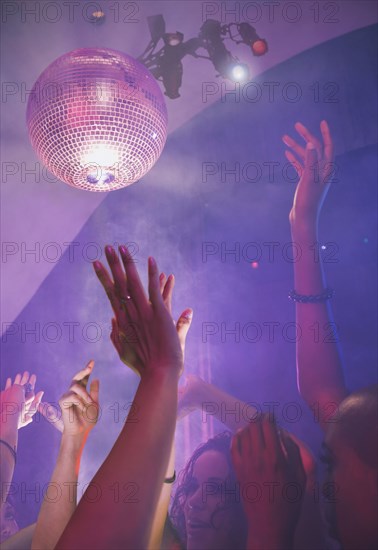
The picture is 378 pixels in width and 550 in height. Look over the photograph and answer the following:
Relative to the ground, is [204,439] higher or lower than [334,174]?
lower

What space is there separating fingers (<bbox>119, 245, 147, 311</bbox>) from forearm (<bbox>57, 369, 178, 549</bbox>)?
0.16 m

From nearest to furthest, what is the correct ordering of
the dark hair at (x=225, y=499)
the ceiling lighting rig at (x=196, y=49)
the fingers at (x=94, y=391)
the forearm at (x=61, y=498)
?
the fingers at (x=94, y=391)
the forearm at (x=61, y=498)
the dark hair at (x=225, y=499)
the ceiling lighting rig at (x=196, y=49)

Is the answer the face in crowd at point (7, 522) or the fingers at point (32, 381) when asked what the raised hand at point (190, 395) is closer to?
the fingers at point (32, 381)

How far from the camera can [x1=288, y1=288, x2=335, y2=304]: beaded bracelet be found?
98.3 inches

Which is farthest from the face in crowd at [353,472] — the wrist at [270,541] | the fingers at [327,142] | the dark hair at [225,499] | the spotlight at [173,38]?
the spotlight at [173,38]

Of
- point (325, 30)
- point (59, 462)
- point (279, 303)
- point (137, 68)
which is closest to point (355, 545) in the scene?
point (279, 303)

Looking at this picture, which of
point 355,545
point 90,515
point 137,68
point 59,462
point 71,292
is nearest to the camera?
point 90,515

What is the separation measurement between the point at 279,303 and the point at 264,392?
51 cm

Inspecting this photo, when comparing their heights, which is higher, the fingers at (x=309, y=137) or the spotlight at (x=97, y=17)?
the spotlight at (x=97, y=17)

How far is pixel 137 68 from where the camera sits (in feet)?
6.14

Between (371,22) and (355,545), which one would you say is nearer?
(355,545)

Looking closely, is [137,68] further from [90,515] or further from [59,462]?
[90,515]

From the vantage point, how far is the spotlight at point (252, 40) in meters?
2.83

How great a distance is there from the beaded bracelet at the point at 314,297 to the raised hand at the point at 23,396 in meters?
1.62
